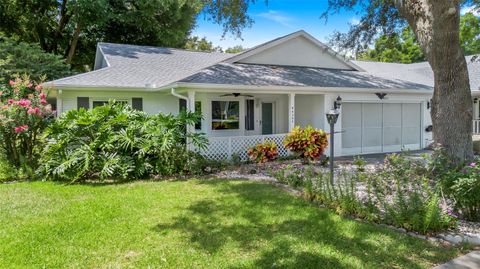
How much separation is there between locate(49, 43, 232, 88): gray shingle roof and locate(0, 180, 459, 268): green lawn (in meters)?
5.99

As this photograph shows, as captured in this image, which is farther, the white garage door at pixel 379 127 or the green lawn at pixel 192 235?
the white garage door at pixel 379 127

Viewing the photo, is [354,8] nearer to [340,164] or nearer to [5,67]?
[340,164]

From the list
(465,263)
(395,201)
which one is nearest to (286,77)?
(395,201)

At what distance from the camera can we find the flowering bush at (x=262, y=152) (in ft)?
36.4

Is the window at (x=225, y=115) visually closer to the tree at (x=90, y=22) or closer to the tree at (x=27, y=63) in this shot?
the tree at (x=27, y=63)

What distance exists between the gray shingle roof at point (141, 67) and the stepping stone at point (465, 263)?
10.1m

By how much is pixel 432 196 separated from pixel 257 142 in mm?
7108

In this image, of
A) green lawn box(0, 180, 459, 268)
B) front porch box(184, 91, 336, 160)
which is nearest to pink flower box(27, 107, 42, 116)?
green lawn box(0, 180, 459, 268)

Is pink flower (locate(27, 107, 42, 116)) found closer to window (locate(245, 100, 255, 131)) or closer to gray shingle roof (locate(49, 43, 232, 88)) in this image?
gray shingle roof (locate(49, 43, 232, 88))

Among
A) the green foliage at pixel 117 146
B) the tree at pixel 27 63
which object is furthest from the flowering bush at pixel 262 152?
the tree at pixel 27 63

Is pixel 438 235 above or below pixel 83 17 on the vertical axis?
below

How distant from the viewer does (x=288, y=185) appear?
783 cm

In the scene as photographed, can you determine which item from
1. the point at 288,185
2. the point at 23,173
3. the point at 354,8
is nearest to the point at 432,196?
the point at 288,185

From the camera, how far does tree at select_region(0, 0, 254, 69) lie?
1981cm
